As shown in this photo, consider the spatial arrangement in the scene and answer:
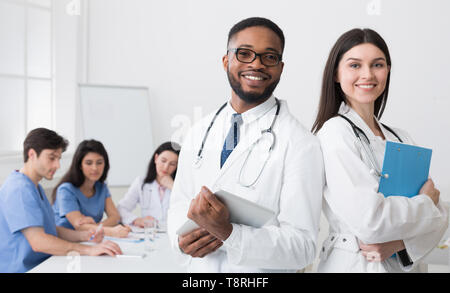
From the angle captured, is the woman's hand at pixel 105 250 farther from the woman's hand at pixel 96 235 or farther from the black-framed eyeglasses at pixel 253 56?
the black-framed eyeglasses at pixel 253 56

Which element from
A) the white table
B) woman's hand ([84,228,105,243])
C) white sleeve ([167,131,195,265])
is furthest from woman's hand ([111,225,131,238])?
white sleeve ([167,131,195,265])

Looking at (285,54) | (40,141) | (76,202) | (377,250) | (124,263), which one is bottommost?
(124,263)

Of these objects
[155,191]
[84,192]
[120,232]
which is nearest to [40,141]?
[120,232]

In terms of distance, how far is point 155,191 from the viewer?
11.0ft

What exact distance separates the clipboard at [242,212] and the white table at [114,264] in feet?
2.99

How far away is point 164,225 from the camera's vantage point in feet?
10.1

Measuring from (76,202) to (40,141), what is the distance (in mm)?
770

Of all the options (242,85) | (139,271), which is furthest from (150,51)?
(242,85)

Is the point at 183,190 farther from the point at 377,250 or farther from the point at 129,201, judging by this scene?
the point at 129,201

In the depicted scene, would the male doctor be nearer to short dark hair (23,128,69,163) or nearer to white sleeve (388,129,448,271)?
white sleeve (388,129,448,271)

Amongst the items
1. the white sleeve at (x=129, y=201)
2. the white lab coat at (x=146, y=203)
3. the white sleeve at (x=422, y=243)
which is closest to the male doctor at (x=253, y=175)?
the white sleeve at (x=422, y=243)

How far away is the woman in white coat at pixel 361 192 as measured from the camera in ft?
4.15

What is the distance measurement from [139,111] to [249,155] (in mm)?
3337

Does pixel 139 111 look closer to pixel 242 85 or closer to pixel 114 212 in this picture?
pixel 114 212
